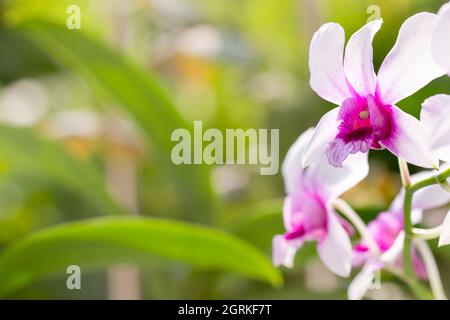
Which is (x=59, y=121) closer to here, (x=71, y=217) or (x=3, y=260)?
(x=71, y=217)

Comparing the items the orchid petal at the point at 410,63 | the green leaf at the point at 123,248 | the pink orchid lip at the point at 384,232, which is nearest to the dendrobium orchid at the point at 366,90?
the orchid petal at the point at 410,63

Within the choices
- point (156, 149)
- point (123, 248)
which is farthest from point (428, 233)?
point (156, 149)

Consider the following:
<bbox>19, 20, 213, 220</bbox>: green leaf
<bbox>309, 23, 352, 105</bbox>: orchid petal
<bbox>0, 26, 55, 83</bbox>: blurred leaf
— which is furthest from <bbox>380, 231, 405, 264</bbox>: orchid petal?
<bbox>0, 26, 55, 83</bbox>: blurred leaf

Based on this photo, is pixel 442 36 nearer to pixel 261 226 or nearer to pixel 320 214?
pixel 320 214

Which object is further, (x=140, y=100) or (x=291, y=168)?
(x=140, y=100)

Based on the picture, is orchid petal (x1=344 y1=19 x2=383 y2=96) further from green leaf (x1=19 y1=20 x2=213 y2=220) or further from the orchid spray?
green leaf (x1=19 y1=20 x2=213 y2=220)

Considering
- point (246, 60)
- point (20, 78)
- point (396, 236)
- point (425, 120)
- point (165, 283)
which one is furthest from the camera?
point (20, 78)
